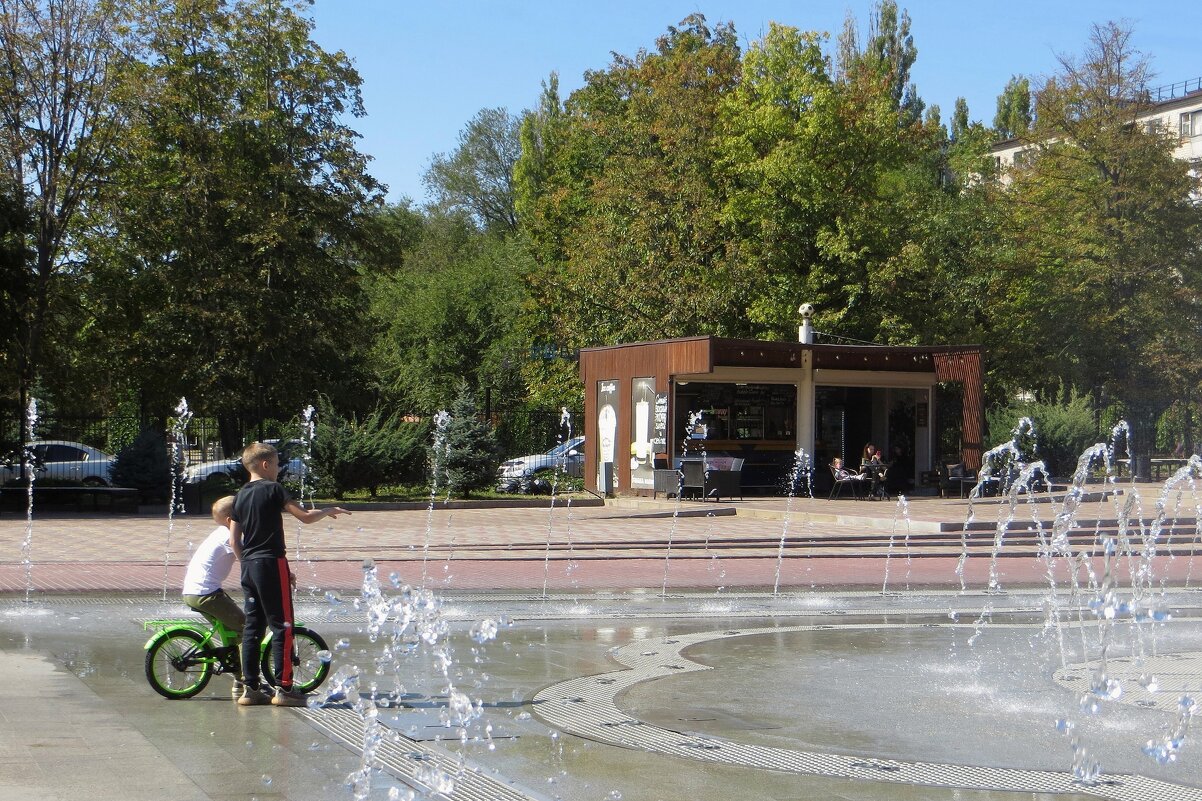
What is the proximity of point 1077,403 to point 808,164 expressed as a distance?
→ 10699 mm

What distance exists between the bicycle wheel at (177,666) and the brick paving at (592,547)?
6.52 metres

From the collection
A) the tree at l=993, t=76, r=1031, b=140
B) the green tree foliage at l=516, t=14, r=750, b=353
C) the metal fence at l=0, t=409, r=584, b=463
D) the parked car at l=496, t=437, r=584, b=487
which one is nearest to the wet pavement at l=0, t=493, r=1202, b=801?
the metal fence at l=0, t=409, r=584, b=463

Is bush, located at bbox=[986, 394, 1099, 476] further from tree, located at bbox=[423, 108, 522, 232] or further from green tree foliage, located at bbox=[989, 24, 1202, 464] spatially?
tree, located at bbox=[423, 108, 522, 232]

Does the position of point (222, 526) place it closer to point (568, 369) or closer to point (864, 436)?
point (864, 436)

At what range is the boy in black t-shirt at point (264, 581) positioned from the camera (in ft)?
26.1

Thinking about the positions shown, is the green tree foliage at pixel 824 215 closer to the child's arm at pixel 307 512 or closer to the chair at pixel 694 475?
the chair at pixel 694 475

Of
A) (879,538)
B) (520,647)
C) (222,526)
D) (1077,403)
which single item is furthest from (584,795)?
(1077,403)

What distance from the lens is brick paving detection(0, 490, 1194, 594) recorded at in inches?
640

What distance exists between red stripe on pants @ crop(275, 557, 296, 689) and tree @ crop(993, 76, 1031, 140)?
81444 mm

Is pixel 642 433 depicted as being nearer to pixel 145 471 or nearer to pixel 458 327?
pixel 145 471

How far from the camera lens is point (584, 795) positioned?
604cm

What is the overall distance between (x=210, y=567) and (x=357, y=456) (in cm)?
2190

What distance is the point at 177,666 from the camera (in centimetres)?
823

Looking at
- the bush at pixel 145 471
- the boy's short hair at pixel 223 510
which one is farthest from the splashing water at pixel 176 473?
the boy's short hair at pixel 223 510
